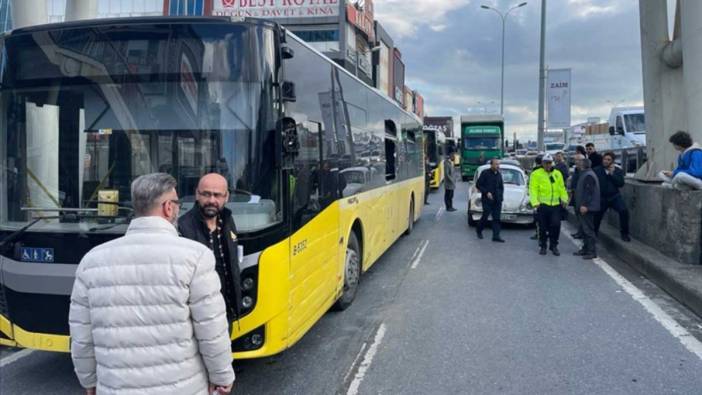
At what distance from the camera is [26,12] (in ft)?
28.2

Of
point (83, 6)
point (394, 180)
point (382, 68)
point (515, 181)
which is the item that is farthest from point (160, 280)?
point (382, 68)

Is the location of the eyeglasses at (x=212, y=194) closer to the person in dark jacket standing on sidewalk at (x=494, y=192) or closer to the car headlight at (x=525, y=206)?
→ the person in dark jacket standing on sidewalk at (x=494, y=192)

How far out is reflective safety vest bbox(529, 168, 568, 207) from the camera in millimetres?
10062

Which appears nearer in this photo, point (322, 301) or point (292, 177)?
point (292, 177)

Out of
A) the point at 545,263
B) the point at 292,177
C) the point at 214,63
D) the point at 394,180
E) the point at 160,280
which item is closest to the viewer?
the point at 160,280

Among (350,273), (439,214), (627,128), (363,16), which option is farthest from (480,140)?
(350,273)

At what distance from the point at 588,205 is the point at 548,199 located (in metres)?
0.82

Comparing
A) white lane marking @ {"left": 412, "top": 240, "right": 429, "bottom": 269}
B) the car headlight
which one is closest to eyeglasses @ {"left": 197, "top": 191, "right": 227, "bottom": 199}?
white lane marking @ {"left": 412, "top": 240, "right": 429, "bottom": 269}

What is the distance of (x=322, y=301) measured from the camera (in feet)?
17.9

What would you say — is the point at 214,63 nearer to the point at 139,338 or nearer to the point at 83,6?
the point at 139,338

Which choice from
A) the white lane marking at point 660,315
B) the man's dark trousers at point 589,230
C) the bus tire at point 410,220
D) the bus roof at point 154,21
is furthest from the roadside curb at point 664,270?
the bus roof at point 154,21

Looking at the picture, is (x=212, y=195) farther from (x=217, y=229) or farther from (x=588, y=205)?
(x=588, y=205)

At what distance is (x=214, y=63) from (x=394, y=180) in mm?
6435

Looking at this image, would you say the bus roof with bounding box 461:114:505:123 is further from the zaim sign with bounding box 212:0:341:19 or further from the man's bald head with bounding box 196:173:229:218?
the man's bald head with bounding box 196:173:229:218
